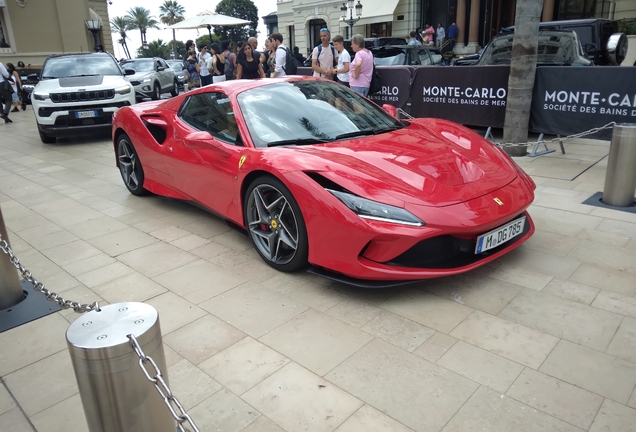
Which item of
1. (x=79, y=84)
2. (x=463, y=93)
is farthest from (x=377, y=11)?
(x=79, y=84)

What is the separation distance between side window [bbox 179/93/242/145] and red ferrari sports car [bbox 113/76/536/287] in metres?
0.01

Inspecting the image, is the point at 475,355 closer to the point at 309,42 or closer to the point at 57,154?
the point at 57,154

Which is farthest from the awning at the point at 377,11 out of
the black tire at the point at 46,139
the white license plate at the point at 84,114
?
the black tire at the point at 46,139

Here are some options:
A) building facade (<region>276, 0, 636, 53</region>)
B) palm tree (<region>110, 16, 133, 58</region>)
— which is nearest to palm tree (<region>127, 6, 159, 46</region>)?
palm tree (<region>110, 16, 133, 58</region>)

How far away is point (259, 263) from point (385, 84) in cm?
645

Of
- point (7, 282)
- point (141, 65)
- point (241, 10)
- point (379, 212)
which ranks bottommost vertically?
point (7, 282)

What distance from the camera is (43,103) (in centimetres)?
933

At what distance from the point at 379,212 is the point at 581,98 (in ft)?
18.3

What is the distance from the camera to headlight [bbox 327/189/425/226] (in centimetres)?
298

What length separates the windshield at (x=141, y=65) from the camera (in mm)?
17381

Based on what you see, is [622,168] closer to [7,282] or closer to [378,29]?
[7,282]

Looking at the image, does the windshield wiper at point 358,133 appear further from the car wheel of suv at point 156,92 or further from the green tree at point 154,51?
the green tree at point 154,51

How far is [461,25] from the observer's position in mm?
24922

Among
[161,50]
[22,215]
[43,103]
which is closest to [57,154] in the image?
[43,103]
